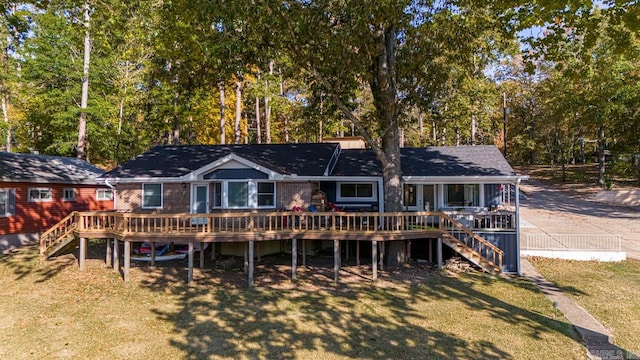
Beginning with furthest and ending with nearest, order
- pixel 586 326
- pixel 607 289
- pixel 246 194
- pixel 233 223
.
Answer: pixel 246 194
pixel 233 223
pixel 607 289
pixel 586 326

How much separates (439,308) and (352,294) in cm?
285

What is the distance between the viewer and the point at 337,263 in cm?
1356

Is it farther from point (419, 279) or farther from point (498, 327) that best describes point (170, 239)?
point (498, 327)

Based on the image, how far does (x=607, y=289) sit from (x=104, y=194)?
27.7 m

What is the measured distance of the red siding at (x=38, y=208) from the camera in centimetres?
1848

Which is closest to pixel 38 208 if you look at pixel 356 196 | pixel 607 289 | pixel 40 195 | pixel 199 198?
pixel 40 195

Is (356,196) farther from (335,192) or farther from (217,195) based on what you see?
A: (217,195)

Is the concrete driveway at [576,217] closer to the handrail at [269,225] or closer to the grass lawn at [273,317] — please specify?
the handrail at [269,225]

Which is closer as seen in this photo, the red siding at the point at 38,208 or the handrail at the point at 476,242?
the handrail at the point at 476,242

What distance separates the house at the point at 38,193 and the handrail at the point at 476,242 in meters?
21.2

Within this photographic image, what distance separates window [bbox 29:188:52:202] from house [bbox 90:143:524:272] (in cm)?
556

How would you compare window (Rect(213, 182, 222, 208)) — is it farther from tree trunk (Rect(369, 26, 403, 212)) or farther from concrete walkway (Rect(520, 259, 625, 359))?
concrete walkway (Rect(520, 259, 625, 359))

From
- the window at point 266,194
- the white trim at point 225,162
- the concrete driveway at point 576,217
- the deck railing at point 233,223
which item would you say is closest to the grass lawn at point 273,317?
the deck railing at point 233,223

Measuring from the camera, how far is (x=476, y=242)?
15.2m
